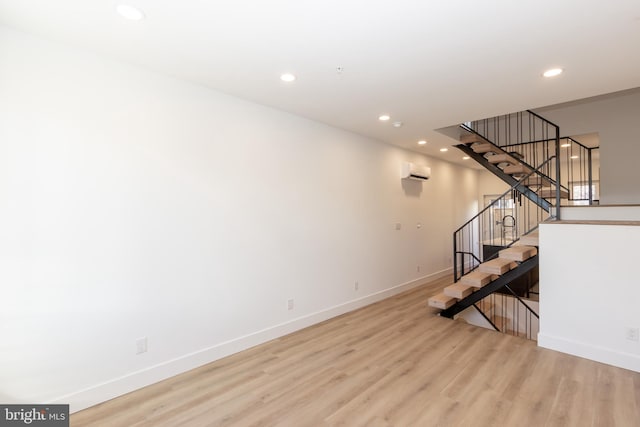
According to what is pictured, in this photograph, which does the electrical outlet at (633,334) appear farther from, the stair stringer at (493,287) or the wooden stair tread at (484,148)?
the wooden stair tread at (484,148)

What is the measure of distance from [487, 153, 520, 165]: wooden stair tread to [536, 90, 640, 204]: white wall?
1.20 meters

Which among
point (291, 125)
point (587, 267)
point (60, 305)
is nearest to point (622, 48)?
point (587, 267)

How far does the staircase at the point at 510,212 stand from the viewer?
166 inches

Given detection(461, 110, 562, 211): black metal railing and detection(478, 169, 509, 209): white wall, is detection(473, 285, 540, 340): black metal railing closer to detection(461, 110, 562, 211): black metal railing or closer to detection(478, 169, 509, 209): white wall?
detection(461, 110, 562, 211): black metal railing

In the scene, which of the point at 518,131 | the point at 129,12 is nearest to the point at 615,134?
the point at 518,131

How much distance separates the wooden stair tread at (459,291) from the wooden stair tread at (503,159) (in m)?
2.41

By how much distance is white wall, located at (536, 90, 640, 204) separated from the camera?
5.10 m

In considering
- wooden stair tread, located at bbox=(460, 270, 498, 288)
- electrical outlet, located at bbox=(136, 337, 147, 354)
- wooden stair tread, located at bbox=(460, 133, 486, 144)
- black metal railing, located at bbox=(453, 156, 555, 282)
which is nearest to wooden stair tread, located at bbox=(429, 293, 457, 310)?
wooden stair tread, located at bbox=(460, 270, 498, 288)

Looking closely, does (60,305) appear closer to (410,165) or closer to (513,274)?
(513,274)

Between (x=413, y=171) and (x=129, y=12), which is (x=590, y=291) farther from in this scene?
(x=129, y=12)

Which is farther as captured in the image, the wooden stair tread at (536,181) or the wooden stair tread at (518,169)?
the wooden stair tread at (536,181)

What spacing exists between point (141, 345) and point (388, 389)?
7.04ft

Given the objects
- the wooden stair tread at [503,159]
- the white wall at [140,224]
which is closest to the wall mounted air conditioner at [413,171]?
the wooden stair tread at [503,159]

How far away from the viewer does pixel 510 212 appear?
8383 millimetres
